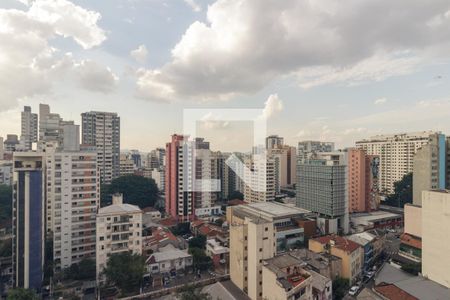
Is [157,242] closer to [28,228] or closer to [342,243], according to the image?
[28,228]

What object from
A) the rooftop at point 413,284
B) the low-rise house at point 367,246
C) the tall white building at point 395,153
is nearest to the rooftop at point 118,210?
the low-rise house at point 367,246

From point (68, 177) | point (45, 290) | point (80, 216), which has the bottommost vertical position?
point (45, 290)

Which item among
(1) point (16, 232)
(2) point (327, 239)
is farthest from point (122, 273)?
(2) point (327, 239)

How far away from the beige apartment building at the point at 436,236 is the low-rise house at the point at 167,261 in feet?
20.1

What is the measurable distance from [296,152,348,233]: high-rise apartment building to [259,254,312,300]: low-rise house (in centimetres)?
516

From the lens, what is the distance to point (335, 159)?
405 inches

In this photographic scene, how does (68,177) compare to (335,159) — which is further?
(335,159)

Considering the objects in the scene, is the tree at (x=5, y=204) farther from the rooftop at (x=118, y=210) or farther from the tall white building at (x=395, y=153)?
the tall white building at (x=395, y=153)

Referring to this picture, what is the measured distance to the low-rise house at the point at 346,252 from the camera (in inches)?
260

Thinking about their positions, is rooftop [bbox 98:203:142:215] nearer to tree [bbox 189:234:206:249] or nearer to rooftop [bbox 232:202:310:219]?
tree [bbox 189:234:206:249]

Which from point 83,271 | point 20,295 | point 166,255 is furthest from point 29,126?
point 20,295

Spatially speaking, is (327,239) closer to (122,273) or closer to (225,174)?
(122,273)

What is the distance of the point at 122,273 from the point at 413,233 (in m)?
8.74

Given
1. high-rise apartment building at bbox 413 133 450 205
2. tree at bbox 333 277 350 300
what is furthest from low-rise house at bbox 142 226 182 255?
high-rise apartment building at bbox 413 133 450 205
